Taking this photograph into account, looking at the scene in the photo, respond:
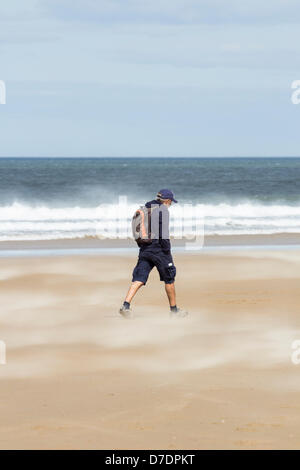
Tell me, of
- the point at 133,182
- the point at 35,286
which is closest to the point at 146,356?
the point at 35,286

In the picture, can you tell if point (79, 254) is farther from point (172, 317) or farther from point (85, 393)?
point (85, 393)

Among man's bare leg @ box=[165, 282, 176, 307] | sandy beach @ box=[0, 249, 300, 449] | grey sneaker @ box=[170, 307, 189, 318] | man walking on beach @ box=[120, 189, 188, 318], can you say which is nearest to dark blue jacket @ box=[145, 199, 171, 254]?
man walking on beach @ box=[120, 189, 188, 318]

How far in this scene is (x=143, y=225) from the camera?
962cm

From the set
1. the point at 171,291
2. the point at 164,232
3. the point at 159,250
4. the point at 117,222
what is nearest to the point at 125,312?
the point at 171,291

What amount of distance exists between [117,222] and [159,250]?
17221 mm

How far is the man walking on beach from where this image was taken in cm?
959

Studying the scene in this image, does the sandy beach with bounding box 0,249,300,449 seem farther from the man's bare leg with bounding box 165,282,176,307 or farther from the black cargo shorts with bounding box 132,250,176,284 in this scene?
the black cargo shorts with bounding box 132,250,176,284

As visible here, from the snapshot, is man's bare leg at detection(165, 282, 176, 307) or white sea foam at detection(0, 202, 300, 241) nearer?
man's bare leg at detection(165, 282, 176, 307)

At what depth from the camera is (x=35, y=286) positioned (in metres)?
12.7

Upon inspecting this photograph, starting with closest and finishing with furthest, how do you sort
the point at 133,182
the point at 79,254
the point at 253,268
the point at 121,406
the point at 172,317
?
1. the point at 121,406
2. the point at 172,317
3. the point at 253,268
4. the point at 79,254
5. the point at 133,182

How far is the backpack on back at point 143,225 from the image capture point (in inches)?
377

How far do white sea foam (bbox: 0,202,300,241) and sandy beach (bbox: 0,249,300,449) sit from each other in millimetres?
9456

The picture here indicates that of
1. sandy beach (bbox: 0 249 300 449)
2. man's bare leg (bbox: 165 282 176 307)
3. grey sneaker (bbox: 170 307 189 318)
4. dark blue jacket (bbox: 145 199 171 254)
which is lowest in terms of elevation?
sandy beach (bbox: 0 249 300 449)

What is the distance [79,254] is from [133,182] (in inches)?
2286
